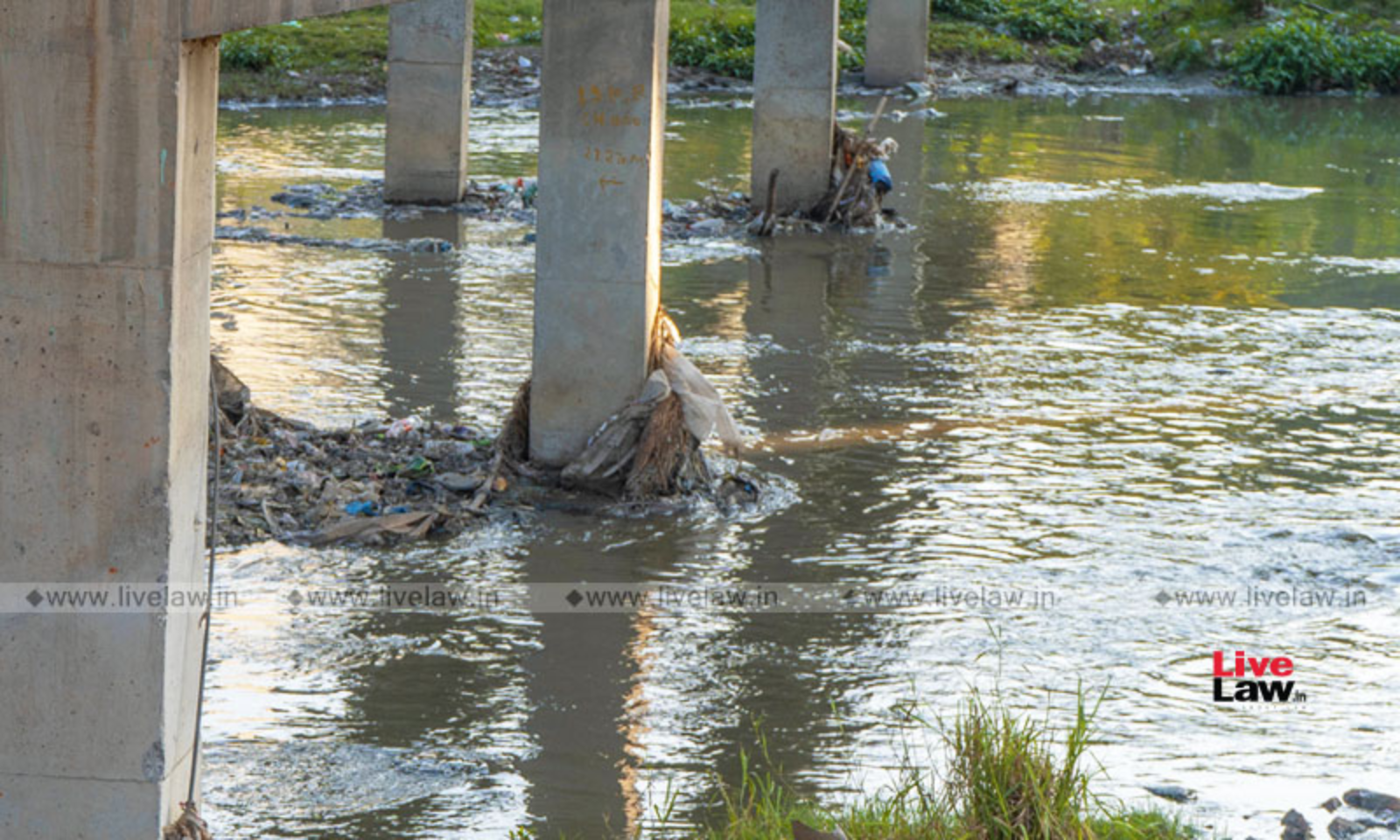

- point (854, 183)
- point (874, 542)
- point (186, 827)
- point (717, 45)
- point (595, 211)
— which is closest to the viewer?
point (186, 827)

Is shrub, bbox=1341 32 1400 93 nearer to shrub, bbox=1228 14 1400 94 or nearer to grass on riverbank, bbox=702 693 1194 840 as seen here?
shrub, bbox=1228 14 1400 94

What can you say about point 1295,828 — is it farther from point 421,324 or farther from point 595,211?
point 421,324

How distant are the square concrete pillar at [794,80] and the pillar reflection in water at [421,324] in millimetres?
3532

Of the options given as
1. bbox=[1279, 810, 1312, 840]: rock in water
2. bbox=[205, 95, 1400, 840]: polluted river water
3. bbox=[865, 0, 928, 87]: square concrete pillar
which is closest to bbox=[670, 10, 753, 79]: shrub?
bbox=[865, 0, 928, 87]: square concrete pillar

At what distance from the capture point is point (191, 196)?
18.3 ft

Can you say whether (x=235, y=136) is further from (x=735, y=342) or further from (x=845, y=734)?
(x=845, y=734)

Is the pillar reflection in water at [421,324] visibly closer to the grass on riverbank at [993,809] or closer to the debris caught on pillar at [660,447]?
the debris caught on pillar at [660,447]

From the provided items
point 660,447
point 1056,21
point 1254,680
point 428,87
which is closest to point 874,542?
point 660,447

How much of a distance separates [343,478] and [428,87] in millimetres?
9951

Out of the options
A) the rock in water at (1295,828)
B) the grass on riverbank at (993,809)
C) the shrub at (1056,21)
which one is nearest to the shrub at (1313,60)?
the shrub at (1056,21)

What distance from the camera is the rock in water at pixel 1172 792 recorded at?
22.5ft

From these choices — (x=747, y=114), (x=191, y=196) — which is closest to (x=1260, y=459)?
(x=191, y=196)

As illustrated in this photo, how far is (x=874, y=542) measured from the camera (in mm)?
9961

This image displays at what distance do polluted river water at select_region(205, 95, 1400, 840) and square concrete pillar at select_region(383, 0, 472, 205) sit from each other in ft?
3.04
